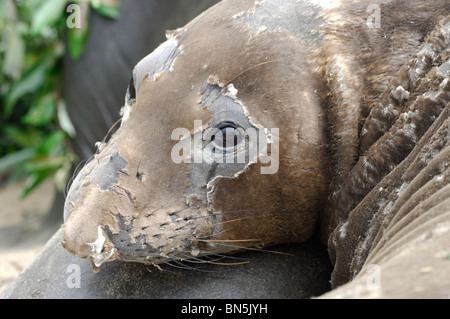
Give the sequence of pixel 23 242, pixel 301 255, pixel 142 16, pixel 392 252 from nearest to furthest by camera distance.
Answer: pixel 392 252 < pixel 301 255 < pixel 142 16 < pixel 23 242

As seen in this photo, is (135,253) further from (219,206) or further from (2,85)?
(2,85)

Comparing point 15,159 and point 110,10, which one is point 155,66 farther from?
point 15,159

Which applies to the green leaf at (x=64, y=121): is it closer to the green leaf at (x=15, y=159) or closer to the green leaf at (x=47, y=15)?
the green leaf at (x=47, y=15)

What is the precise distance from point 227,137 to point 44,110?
418 cm

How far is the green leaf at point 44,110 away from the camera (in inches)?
233

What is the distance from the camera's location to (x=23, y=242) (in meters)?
5.62

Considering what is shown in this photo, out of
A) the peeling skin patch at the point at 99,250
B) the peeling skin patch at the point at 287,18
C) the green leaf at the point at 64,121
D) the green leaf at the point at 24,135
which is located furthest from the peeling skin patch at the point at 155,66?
the green leaf at the point at 24,135

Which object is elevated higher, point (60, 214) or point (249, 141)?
point (60, 214)

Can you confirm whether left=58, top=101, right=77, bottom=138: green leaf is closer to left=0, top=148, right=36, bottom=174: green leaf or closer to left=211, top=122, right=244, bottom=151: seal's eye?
left=0, top=148, right=36, bottom=174: green leaf

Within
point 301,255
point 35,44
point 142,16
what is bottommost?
point 301,255

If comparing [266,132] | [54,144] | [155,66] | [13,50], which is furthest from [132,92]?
[13,50]

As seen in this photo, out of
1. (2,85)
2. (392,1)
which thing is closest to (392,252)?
(392,1)

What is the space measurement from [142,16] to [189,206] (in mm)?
2857

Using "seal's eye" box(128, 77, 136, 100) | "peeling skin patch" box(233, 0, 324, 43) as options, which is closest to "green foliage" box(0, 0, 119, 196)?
"seal's eye" box(128, 77, 136, 100)
